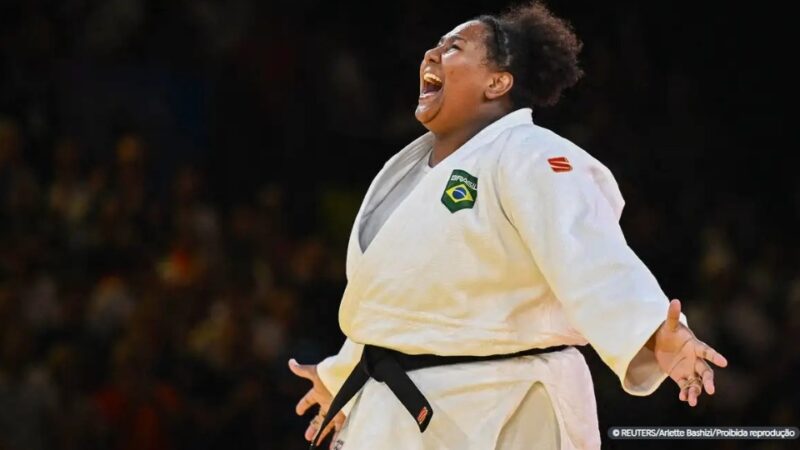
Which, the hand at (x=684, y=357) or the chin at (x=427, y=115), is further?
the chin at (x=427, y=115)

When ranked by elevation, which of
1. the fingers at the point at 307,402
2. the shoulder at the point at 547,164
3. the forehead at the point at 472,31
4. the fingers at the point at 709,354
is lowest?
the fingers at the point at 307,402

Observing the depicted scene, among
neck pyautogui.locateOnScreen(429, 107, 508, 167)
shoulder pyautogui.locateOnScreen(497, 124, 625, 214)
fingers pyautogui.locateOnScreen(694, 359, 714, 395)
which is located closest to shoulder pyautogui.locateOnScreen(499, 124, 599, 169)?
shoulder pyautogui.locateOnScreen(497, 124, 625, 214)

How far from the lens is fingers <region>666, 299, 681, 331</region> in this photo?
2.56 meters

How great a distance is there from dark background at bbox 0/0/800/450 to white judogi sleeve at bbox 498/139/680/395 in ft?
10.3

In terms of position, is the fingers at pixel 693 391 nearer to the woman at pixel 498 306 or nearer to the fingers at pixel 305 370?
the woman at pixel 498 306

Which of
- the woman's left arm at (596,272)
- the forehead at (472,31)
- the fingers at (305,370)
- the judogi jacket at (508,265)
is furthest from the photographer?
the fingers at (305,370)

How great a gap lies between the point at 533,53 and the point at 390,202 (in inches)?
22.5

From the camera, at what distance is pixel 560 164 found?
2895mm

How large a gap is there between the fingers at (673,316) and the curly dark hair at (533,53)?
3.04ft

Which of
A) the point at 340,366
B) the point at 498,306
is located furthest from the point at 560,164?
the point at 340,366

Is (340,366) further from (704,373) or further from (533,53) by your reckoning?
(704,373)

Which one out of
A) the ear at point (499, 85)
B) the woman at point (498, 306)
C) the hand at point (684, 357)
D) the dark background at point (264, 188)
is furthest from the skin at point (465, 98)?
the dark background at point (264, 188)

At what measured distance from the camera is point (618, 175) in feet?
22.7

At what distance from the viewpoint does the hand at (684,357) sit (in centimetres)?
251
